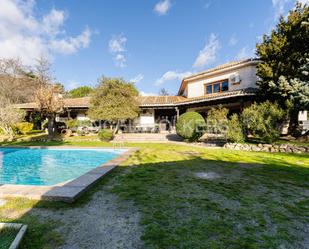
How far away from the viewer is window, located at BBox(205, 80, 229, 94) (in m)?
18.8

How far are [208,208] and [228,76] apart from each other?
17190mm

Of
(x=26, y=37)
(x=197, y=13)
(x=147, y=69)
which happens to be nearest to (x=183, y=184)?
(x=197, y=13)

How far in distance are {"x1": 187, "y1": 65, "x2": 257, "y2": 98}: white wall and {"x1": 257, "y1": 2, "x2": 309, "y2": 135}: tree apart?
320 cm

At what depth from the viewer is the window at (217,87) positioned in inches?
741

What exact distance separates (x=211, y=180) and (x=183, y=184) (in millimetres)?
1021

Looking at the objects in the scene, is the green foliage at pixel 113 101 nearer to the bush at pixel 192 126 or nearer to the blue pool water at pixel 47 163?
the blue pool water at pixel 47 163

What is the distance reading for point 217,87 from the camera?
19516 mm

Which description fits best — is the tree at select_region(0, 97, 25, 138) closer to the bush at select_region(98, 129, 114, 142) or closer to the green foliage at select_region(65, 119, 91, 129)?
the green foliage at select_region(65, 119, 91, 129)

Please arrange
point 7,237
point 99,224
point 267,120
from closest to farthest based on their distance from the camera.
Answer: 1. point 7,237
2. point 99,224
3. point 267,120

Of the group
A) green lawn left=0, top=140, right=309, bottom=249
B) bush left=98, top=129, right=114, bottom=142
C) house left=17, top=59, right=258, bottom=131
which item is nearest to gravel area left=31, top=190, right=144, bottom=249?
green lawn left=0, top=140, right=309, bottom=249

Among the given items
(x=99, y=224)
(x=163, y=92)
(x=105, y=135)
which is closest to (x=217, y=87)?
(x=105, y=135)

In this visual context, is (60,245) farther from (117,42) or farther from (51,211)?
(117,42)

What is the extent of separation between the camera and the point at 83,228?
3.10 metres

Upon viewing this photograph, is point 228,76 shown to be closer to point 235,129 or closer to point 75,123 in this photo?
point 235,129
